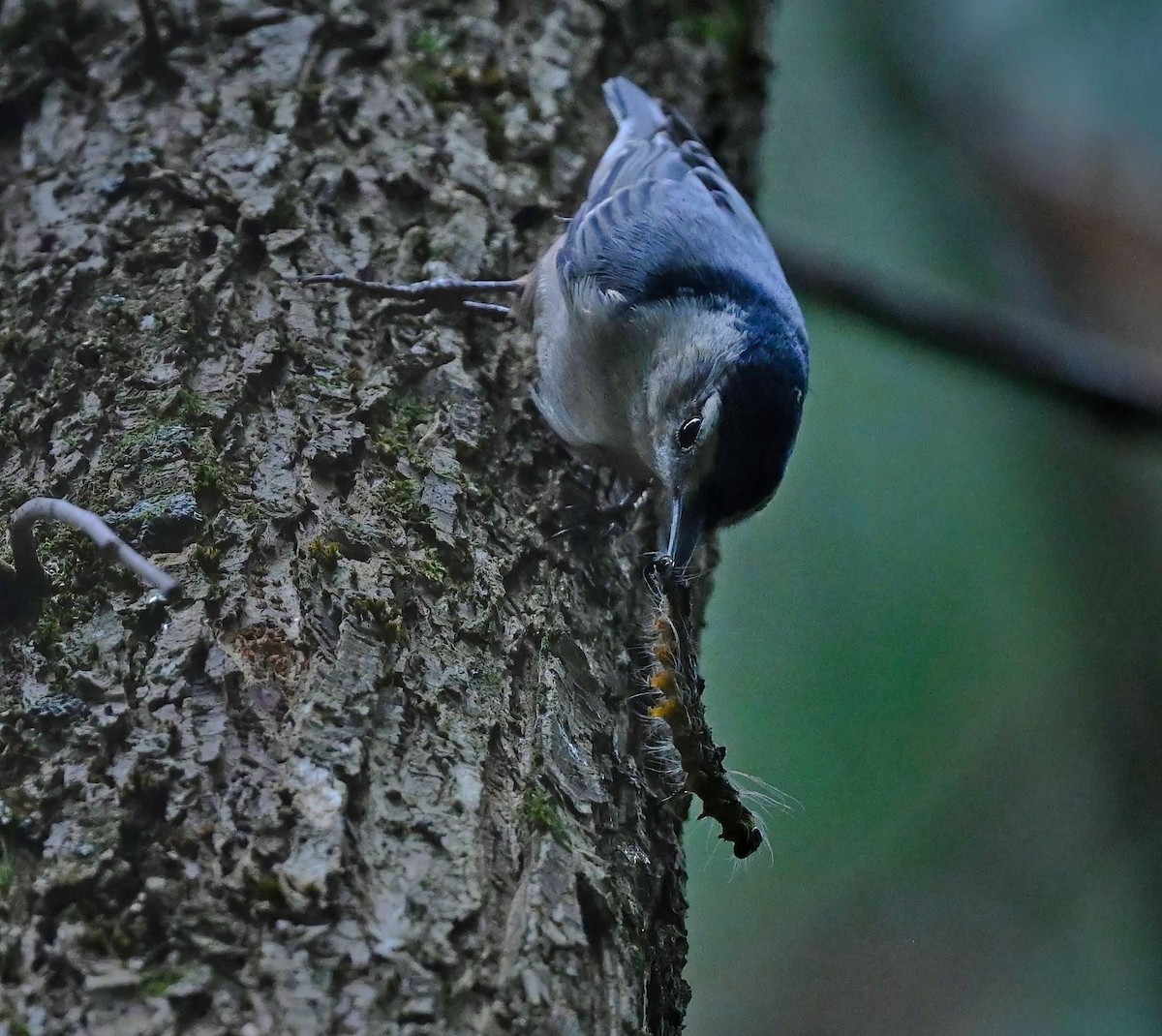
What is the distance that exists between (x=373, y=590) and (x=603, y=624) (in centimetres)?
45

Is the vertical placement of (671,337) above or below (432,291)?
below

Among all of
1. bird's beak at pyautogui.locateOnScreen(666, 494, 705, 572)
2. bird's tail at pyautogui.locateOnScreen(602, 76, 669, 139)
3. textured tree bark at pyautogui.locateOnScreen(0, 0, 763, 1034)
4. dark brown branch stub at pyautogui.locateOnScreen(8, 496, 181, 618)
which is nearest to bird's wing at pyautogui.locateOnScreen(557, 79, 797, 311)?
bird's tail at pyautogui.locateOnScreen(602, 76, 669, 139)

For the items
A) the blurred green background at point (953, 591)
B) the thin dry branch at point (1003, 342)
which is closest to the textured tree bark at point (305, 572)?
the blurred green background at point (953, 591)

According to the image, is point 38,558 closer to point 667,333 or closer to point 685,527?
point 685,527

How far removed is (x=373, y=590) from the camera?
1610mm

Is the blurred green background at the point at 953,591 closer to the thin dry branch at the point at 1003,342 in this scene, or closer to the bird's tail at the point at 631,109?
the thin dry branch at the point at 1003,342

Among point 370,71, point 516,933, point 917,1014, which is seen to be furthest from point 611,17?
point 917,1014

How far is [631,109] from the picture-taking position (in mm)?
2820

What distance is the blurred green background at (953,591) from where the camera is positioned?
3.24 metres

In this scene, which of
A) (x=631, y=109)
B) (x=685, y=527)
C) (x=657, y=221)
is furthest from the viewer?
(x=631, y=109)

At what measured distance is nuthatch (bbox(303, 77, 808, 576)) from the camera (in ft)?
6.86

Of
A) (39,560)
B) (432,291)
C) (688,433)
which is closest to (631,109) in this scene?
(432,291)

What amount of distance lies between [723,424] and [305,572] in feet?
2.81

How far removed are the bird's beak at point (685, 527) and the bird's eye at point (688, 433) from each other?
0.10 m
